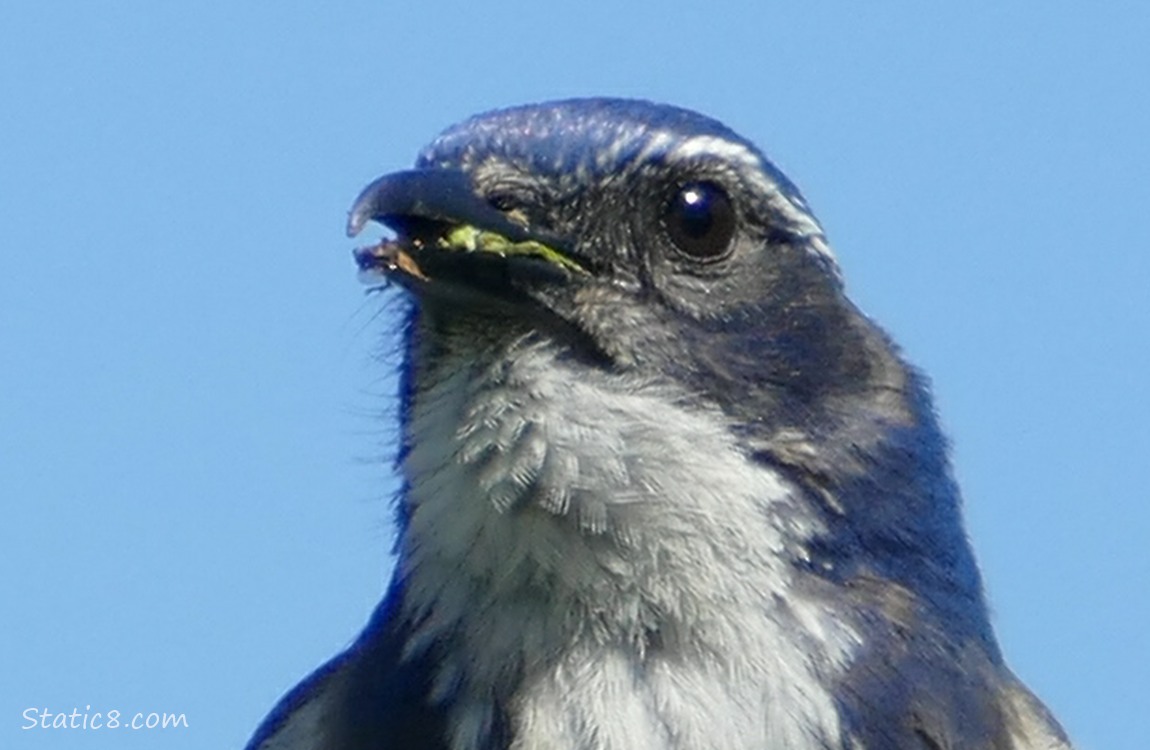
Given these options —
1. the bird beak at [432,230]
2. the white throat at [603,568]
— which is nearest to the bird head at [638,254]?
the bird beak at [432,230]

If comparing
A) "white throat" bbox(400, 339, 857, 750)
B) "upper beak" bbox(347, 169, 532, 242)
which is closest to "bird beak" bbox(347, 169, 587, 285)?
"upper beak" bbox(347, 169, 532, 242)

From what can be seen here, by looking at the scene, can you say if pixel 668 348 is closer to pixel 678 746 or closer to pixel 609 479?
pixel 609 479

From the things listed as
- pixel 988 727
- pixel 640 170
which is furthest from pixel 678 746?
pixel 640 170

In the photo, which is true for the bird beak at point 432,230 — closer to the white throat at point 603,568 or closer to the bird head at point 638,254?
the bird head at point 638,254

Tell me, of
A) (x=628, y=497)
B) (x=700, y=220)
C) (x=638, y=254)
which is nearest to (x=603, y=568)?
(x=628, y=497)

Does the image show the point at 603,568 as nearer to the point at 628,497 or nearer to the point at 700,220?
the point at 628,497

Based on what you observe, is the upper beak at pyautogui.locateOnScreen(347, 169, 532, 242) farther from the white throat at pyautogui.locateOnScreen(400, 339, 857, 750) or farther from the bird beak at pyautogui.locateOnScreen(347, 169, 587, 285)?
the white throat at pyautogui.locateOnScreen(400, 339, 857, 750)
